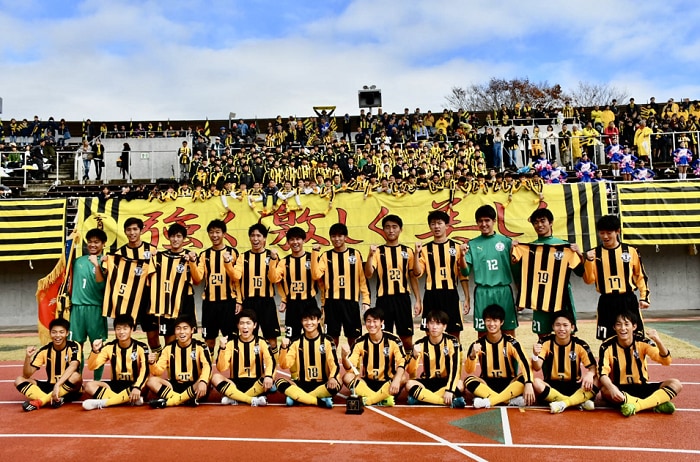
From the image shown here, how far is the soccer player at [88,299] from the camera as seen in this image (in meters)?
6.68

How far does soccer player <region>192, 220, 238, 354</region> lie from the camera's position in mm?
6816

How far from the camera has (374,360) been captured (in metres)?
5.95

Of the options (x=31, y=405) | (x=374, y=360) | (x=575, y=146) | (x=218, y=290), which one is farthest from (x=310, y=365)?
(x=575, y=146)

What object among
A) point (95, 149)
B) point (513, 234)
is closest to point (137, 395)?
point (513, 234)

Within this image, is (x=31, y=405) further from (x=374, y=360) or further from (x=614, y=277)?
(x=614, y=277)

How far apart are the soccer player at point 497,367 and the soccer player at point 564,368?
169 mm

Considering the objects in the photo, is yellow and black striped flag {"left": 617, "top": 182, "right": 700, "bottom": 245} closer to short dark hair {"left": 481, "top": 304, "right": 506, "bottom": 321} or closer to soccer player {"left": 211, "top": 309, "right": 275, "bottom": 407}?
short dark hair {"left": 481, "top": 304, "right": 506, "bottom": 321}

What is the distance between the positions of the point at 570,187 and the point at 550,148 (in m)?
6.11

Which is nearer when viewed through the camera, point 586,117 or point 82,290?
point 82,290

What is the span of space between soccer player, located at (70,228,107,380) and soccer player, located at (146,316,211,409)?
1.14 m

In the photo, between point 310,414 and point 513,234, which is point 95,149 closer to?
point 513,234

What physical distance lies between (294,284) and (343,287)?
0.56 m

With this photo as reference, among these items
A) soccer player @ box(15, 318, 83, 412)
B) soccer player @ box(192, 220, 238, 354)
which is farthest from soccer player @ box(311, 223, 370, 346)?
soccer player @ box(15, 318, 83, 412)

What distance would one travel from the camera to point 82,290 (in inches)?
266
